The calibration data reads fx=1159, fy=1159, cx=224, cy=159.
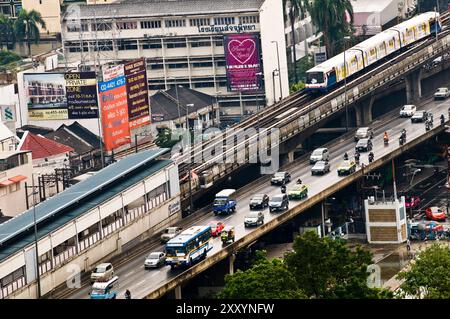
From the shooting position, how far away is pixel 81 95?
144 metres

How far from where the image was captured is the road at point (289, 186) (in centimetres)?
8238

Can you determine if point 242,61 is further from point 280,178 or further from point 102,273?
point 102,273

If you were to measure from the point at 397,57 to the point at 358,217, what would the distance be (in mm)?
46546

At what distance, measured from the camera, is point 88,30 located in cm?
17775

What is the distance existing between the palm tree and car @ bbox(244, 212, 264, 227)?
3283 inches

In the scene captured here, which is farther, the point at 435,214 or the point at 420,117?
the point at 420,117

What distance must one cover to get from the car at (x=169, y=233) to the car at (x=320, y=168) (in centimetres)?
2508

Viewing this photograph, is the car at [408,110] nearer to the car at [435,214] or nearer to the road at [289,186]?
the road at [289,186]

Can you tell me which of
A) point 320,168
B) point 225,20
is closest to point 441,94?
point 320,168

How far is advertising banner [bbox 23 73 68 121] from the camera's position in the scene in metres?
145

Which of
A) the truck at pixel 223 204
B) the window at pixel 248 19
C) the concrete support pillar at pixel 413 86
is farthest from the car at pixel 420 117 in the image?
the truck at pixel 223 204

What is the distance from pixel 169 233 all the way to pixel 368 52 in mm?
66162

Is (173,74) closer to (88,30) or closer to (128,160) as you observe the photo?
(88,30)
